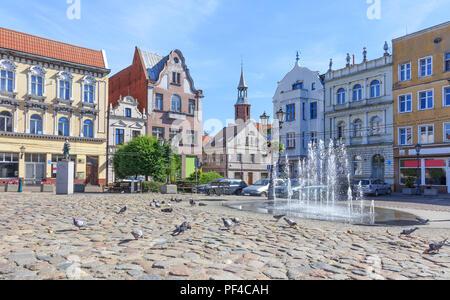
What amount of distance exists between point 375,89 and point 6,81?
34905 millimetres

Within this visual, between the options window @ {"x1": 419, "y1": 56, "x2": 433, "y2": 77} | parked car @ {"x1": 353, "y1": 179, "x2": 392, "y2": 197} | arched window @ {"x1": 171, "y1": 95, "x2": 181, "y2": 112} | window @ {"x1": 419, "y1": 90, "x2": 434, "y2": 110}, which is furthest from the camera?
arched window @ {"x1": 171, "y1": 95, "x2": 181, "y2": 112}

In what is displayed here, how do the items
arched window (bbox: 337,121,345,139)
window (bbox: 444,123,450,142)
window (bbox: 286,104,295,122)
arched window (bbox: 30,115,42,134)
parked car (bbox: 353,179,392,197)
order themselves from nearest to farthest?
parked car (bbox: 353,179,392,197) < window (bbox: 444,123,450,142) < arched window (bbox: 30,115,42,134) < arched window (bbox: 337,121,345,139) < window (bbox: 286,104,295,122)

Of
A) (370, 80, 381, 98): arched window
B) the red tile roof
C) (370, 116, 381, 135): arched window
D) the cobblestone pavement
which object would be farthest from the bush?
(370, 80, 381, 98): arched window

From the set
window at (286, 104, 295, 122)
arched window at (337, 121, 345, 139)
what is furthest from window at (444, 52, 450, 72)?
window at (286, 104, 295, 122)

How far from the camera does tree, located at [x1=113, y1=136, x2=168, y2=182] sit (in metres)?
28.0

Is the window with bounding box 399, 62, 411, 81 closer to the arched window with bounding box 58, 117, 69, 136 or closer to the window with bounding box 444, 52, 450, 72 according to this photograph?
the window with bounding box 444, 52, 450, 72

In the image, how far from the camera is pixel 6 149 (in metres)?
30.0

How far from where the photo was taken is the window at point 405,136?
32406 millimetres

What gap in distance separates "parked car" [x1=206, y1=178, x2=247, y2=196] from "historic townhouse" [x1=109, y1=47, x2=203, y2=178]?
13441mm

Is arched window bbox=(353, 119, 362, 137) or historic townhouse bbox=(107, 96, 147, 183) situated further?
arched window bbox=(353, 119, 362, 137)

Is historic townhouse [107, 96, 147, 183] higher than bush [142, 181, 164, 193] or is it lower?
higher

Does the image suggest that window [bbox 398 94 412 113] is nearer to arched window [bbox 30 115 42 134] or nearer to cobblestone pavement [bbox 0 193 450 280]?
cobblestone pavement [bbox 0 193 450 280]

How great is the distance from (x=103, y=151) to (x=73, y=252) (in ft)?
104

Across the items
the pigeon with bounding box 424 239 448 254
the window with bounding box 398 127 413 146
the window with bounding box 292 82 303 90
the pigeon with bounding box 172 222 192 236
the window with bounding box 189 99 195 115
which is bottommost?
the pigeon with bounding box 424 239 448 254
